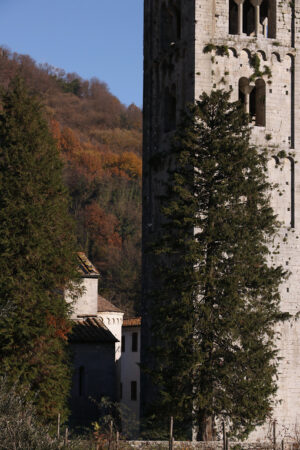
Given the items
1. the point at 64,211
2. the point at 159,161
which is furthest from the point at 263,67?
the point at 64,211

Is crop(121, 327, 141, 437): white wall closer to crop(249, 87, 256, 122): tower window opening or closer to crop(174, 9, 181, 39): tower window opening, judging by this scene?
crop(249, 87, 256, 122): tower window opening

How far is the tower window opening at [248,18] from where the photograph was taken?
32.7 metres

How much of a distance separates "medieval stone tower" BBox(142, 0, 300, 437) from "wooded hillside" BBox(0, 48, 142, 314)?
1191 cm

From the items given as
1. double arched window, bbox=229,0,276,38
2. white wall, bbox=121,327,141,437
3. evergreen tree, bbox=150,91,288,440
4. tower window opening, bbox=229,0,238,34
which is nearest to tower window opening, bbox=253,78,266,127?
double arched window, bbox=229,0,276,38

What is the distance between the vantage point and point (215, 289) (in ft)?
87.0

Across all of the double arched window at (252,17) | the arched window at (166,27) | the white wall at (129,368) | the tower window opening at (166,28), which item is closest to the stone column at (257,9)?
the double arched window at (252,17)

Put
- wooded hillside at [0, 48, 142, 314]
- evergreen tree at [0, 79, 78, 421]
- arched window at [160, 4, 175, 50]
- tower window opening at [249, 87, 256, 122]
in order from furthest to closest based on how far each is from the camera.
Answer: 1. wooded hillside at [0, 48, 142, 314]
2. arched window at [160, 4, 175, 50]
3. tower window opening at [249, 87, 256, 122]
4. evergreen tree at [0, 79, 78, 421]

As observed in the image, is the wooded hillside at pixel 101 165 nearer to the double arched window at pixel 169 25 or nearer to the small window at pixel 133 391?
the double arched window at pixel 169 25

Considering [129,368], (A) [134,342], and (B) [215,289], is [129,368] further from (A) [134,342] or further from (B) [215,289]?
(B) [215,289]

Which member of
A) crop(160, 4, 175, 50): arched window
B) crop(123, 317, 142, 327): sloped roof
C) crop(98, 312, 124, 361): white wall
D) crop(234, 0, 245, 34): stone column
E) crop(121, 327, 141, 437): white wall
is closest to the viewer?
crop(234, 0, 245, 34): stone column

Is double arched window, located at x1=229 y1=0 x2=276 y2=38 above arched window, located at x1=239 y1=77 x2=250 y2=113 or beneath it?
above

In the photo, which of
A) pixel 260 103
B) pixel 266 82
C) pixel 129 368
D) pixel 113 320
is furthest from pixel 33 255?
pixel 129 368

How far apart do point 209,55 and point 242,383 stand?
1124 cm

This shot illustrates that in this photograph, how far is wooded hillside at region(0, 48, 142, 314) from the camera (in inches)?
2894
